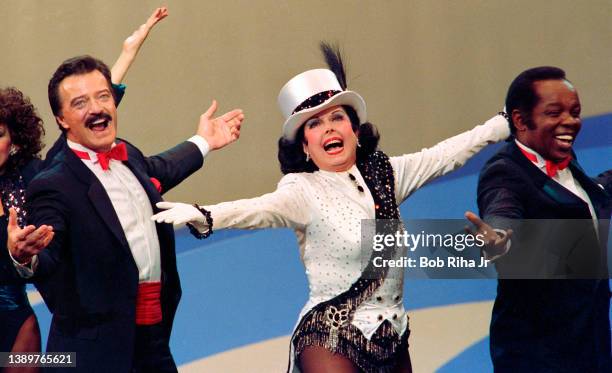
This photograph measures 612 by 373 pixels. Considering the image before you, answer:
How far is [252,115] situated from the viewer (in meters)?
5.02

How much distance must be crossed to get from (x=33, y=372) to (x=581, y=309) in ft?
7.45

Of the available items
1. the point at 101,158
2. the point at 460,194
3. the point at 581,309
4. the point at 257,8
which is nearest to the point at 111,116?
the point at 101,158

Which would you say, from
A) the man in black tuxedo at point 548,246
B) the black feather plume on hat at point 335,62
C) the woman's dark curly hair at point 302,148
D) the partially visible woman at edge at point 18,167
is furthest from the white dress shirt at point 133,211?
the man in black tuxedo at point 548,246

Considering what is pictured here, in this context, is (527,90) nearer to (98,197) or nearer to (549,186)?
(549,186)

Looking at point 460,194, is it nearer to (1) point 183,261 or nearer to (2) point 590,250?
(2) point 590,250

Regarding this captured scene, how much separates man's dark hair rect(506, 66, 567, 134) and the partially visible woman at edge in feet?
5.13

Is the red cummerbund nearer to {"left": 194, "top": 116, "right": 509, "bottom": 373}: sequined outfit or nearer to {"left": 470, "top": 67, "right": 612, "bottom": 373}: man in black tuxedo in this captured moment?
{"left": 194, "top": 116, "right": 509, "bottom": 373}: sequined outfit

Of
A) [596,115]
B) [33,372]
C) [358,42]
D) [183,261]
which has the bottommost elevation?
[33,372]

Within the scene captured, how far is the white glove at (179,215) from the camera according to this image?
12.5 feet

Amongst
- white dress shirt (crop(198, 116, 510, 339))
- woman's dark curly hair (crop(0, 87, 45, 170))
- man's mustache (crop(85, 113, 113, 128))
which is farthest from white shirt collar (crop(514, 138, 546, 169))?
woman's dark curly hair (crop(0, 87, 45, 170))

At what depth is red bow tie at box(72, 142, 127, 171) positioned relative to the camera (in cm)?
426

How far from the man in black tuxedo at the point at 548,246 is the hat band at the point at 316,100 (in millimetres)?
748

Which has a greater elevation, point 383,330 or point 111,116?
point 111,116

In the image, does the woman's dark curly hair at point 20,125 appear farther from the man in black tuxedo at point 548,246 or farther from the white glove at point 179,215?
the man in black tuxedo at point 548,246
